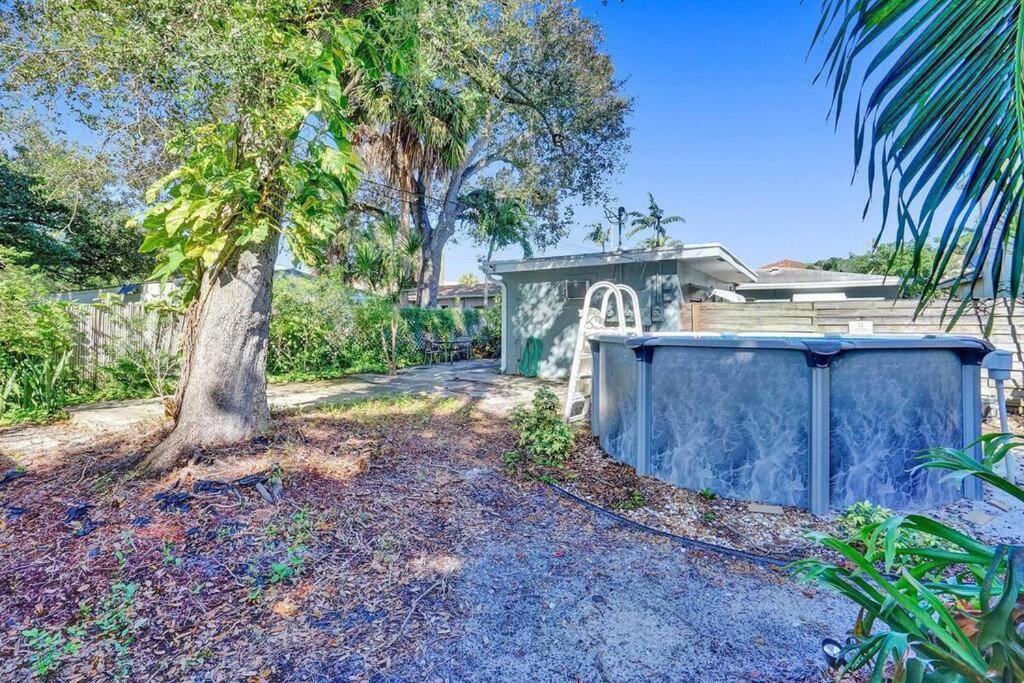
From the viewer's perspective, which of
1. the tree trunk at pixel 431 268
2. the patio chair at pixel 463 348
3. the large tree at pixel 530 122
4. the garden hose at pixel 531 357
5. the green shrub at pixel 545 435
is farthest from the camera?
the tree trunk at pixel 431 268

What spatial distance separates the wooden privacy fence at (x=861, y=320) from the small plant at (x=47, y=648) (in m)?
8.68

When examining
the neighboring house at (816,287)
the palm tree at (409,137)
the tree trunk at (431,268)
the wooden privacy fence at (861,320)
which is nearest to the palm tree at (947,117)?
the wooden privacy fence at (861,320)

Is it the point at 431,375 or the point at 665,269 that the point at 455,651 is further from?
the point at 431,375

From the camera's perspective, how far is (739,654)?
81.5 inches

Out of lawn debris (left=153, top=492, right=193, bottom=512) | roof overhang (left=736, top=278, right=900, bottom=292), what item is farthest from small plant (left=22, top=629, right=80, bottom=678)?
roof overhang (left=736, top=278, right=900, bottom=292)

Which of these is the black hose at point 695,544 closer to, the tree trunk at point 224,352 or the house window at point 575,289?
the tree trunk at point 224,352

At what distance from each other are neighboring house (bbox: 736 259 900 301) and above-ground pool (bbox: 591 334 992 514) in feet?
27.1

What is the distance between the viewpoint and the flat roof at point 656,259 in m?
8.09

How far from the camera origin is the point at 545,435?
4.74 metres

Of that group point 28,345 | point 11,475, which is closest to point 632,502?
point 11,475

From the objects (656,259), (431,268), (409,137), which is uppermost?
(409,137)

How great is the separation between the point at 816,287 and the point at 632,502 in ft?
37.2

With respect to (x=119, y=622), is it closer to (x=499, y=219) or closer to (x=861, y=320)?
(x=861, y=320)

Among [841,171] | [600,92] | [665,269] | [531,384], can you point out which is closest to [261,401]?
[841,171]
